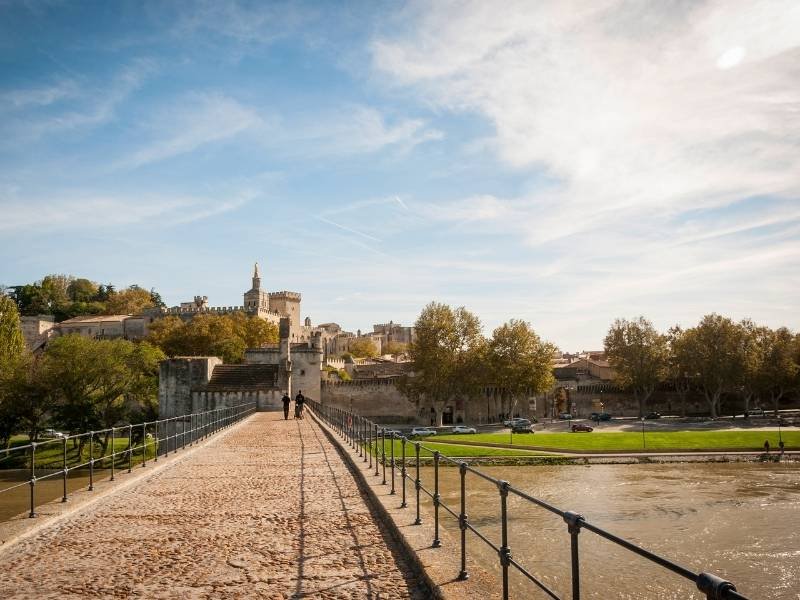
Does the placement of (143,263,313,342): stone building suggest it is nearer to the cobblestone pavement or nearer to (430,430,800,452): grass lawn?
(430,430,800,452): grass lawn

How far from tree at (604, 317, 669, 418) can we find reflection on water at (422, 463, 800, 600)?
31.5 meters

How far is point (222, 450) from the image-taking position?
1903cm

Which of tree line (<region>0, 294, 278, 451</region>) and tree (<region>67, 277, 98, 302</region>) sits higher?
tree (<region>67, 277, 98, 302</region>)

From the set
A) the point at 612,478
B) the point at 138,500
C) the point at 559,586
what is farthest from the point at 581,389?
the point at 138,500

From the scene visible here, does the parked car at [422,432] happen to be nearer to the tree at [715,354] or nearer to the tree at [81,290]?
the tree at [715,354]

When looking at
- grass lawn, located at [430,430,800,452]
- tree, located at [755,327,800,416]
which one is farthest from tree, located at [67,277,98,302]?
tree, located at [755,327,800,416]

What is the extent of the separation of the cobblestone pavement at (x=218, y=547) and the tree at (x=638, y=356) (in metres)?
64.5

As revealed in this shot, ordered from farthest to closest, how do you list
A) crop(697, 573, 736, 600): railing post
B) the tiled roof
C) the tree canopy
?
1. the tree canopy
2. the tiled roof
3. crop(697, 573, 736, 600): railing post

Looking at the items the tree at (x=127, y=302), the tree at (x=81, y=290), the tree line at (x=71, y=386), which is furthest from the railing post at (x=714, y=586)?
the tree at (x=81, y=290)

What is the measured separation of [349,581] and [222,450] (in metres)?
13.5

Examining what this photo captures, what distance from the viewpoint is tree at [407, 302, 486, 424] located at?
63938mm

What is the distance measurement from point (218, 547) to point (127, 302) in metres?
127

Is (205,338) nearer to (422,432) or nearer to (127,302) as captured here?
(422,432)

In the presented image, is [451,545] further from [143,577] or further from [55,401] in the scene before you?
[55,401]
